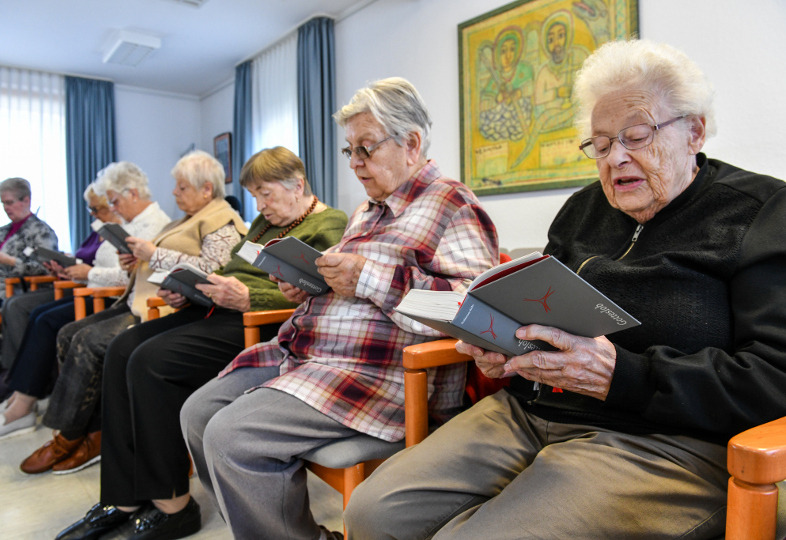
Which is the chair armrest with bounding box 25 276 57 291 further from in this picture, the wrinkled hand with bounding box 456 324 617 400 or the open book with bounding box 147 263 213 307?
the wrinkled hand with bounding box 456 324 617 400

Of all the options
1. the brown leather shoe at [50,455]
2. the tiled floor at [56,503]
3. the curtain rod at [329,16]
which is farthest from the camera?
the curtain rod at [329,16]

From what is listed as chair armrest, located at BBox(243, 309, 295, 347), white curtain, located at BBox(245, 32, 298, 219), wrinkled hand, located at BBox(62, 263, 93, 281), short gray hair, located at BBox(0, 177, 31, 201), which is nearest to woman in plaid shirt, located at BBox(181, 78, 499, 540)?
chair armrest, located at BBox(243, 309, 295, 347)

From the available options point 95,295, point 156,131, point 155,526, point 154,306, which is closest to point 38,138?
point 156,131

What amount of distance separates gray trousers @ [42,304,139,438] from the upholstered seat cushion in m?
1.42

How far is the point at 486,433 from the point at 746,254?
0.53 m

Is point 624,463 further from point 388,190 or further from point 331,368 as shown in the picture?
point 388,190

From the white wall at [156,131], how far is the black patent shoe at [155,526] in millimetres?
4766

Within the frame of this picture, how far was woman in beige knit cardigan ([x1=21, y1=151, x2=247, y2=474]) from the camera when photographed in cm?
221

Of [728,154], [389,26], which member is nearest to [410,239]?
[728,154]

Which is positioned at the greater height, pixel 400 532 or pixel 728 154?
pixel 728 154

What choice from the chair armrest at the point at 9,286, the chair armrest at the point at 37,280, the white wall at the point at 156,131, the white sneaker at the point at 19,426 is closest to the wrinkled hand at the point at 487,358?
the white sneaker at the point at 19,426

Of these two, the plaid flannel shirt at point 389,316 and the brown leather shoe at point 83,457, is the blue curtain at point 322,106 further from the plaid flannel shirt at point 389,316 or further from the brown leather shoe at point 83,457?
the plaid flannel shirt at point 389,316

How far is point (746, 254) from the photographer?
34.9 inches

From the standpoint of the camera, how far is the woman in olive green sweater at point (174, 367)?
5.42 ft
